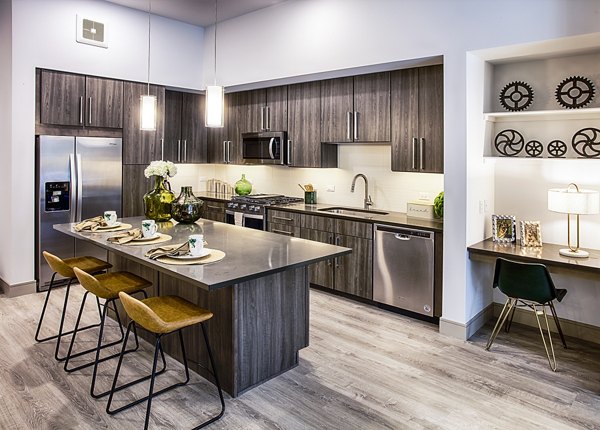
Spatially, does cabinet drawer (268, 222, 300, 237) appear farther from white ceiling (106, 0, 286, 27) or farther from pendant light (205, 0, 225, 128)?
white ceiling (106, 0, 286, 27)

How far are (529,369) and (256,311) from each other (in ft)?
6.59

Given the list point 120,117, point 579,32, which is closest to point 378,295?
point 579,32

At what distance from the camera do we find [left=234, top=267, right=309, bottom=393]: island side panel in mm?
2754

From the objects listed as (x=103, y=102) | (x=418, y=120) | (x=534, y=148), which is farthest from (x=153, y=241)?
(x=534, y=148)

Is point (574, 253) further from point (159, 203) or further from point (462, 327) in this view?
point (159, 203)

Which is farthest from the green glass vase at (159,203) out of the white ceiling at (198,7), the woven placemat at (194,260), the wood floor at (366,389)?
the white ceiling at (198,7)

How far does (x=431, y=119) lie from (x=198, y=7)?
303 cm

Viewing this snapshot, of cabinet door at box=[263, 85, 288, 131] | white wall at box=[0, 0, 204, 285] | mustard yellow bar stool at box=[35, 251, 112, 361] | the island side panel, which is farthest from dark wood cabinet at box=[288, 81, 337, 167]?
mustard yellow bar stool at box=[35, 251, 112, 361]

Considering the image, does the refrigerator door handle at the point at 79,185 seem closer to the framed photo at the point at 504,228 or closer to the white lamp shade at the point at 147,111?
the white lamp shade at the point at 147,111

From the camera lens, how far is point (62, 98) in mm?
4906

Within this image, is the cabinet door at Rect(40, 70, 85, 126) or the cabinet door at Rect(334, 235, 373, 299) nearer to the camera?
the cabinet door at Rect(334, 235, 373, 299)

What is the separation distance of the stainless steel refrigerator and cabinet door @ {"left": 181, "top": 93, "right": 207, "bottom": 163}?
112 cm

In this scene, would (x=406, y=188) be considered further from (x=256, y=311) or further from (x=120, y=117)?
(x=120, y=117)

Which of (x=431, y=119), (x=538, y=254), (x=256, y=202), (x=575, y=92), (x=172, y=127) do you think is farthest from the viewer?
(x=172, y=127)
